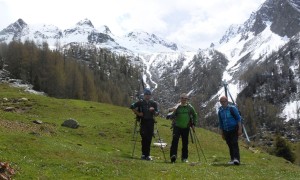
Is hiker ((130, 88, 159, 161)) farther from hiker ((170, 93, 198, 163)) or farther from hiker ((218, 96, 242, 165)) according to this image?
hiker ((218, 96, 242, 165))

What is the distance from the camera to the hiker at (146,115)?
86.0 ft

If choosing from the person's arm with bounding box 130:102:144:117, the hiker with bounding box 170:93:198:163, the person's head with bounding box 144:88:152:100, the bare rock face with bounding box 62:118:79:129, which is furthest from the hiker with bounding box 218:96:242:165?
the bare rock face with bounding box 62:118:79:129

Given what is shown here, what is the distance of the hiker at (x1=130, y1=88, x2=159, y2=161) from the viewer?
86.0 ft

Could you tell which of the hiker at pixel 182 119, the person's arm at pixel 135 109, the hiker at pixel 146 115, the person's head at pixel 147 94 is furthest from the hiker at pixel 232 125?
the person's arm at pixel 135 109

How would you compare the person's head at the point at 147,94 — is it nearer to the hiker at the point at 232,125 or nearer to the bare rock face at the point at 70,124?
the hiker at the point at 232,125

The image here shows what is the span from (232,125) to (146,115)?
554 cm

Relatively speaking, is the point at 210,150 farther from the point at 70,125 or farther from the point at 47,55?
the point at 47,55

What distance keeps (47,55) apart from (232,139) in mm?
144205

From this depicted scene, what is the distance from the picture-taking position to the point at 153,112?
26250 mm

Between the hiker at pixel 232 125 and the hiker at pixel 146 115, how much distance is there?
4397mm

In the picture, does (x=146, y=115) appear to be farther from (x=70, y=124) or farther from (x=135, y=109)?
(x=70, y=124)

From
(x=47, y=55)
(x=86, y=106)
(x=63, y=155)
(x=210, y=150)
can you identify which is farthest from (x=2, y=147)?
(x=47, y=55)

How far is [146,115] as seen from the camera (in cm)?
2620

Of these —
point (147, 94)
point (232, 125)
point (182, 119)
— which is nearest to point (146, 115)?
point (147, 94)
